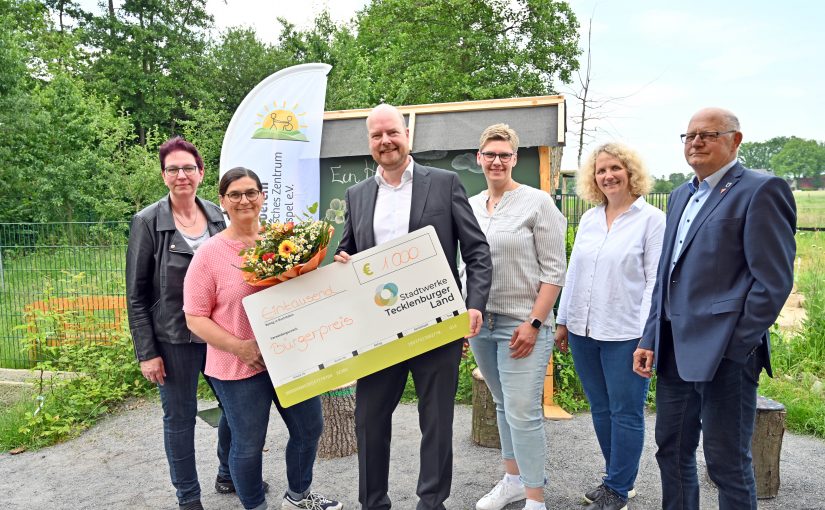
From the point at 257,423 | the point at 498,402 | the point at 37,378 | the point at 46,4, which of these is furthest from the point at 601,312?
the point at 46,4

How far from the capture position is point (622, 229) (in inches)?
123

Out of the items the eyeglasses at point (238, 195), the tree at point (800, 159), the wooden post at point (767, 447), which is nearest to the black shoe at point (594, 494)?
the wooden post at point (767, 447)

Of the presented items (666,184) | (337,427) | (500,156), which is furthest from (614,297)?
(666,184)

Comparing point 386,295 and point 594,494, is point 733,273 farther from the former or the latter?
point 594,494

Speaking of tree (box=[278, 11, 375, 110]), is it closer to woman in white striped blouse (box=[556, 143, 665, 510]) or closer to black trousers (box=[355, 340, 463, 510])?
woman in white striped blouse (box=[556, 143, 665, 510])

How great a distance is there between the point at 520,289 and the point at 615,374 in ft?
2.28

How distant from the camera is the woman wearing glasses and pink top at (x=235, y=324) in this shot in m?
2.69

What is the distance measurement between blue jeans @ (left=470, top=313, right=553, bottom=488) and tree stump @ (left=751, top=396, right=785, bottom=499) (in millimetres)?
1444

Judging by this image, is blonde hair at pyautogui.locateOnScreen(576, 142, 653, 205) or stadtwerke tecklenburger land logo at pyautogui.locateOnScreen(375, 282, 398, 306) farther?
blonde hair at pyautogui.locateOnScreen(576, 142, 653, 205)

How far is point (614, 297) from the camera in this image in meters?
3.05

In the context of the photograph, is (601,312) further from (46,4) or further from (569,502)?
(46,4)

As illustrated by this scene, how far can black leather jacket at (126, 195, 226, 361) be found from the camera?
9.79ft

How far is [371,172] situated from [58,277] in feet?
13.8

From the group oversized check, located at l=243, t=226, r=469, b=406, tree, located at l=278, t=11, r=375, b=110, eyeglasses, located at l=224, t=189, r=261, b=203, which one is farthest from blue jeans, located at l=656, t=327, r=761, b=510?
tree, located at l=278, t=11, r=375, b=110
